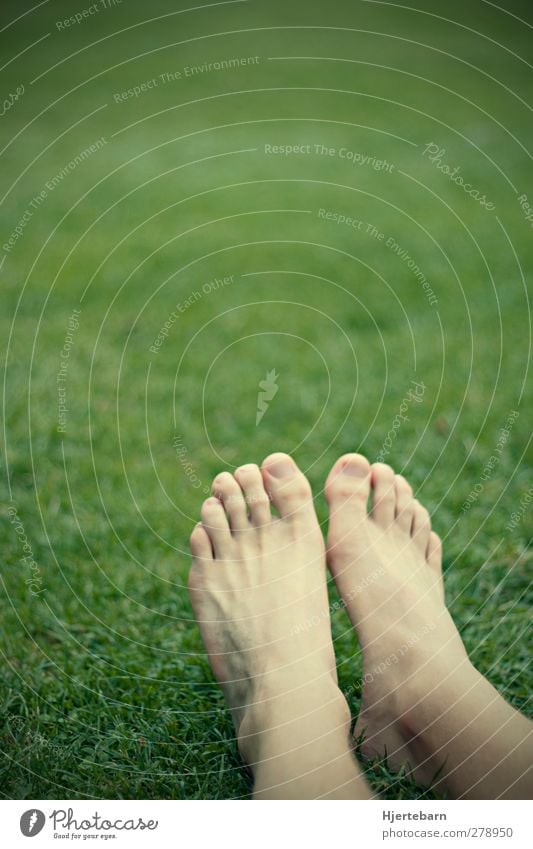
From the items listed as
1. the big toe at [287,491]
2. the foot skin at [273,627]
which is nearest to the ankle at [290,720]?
the foot skin at [273,627]

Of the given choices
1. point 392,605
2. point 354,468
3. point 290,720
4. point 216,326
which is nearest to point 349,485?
point 354,468

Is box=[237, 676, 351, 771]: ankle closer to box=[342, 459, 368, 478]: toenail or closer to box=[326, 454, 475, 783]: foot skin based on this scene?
box=[326, 454, 475, 783]: foot skin

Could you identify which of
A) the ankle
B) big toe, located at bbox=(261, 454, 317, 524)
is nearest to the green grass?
the ankle

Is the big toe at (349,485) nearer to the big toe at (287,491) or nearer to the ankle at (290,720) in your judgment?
the big toe at (287,491)

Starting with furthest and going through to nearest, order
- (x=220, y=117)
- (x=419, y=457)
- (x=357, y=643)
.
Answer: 1. (x=220, y=117)
2. (x=419, y=457)
3. (x=357, y=643)
